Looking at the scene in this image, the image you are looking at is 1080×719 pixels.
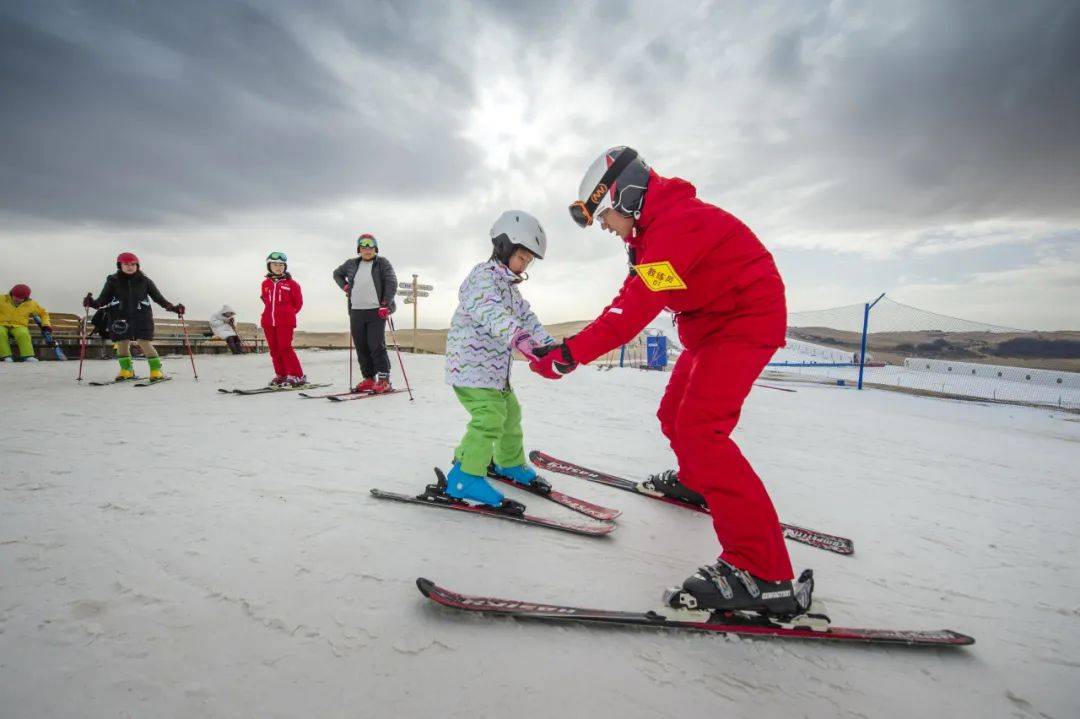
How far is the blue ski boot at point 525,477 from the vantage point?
10.6ft

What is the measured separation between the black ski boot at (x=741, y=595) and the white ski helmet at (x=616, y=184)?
1781 millimetres

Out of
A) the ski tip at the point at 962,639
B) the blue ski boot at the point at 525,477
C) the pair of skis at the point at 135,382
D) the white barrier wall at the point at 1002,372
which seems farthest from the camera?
the white barrier wall at the point at 1002,372

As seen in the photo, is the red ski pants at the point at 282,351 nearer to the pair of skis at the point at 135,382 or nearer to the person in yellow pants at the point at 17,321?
the pair of skis at the point at 135,382

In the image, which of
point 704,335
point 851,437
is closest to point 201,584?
point 704,335

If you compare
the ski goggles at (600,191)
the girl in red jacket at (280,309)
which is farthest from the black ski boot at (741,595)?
the girl in red jacket at (280,309)

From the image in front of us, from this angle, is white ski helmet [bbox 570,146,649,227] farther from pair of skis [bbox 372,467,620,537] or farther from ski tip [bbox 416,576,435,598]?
ski tip [bbox 416,576,435,598]

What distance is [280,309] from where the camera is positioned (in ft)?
25.1

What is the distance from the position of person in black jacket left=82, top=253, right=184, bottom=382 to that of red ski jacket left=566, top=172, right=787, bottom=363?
935 centimetres

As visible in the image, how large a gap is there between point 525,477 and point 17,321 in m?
15.4

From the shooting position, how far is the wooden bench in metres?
12.5

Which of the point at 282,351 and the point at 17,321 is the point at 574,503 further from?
the point at 17,321

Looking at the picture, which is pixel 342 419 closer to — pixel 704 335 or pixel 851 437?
pixel 704 335

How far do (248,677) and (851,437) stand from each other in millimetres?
6524

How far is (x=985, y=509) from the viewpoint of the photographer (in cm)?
330
